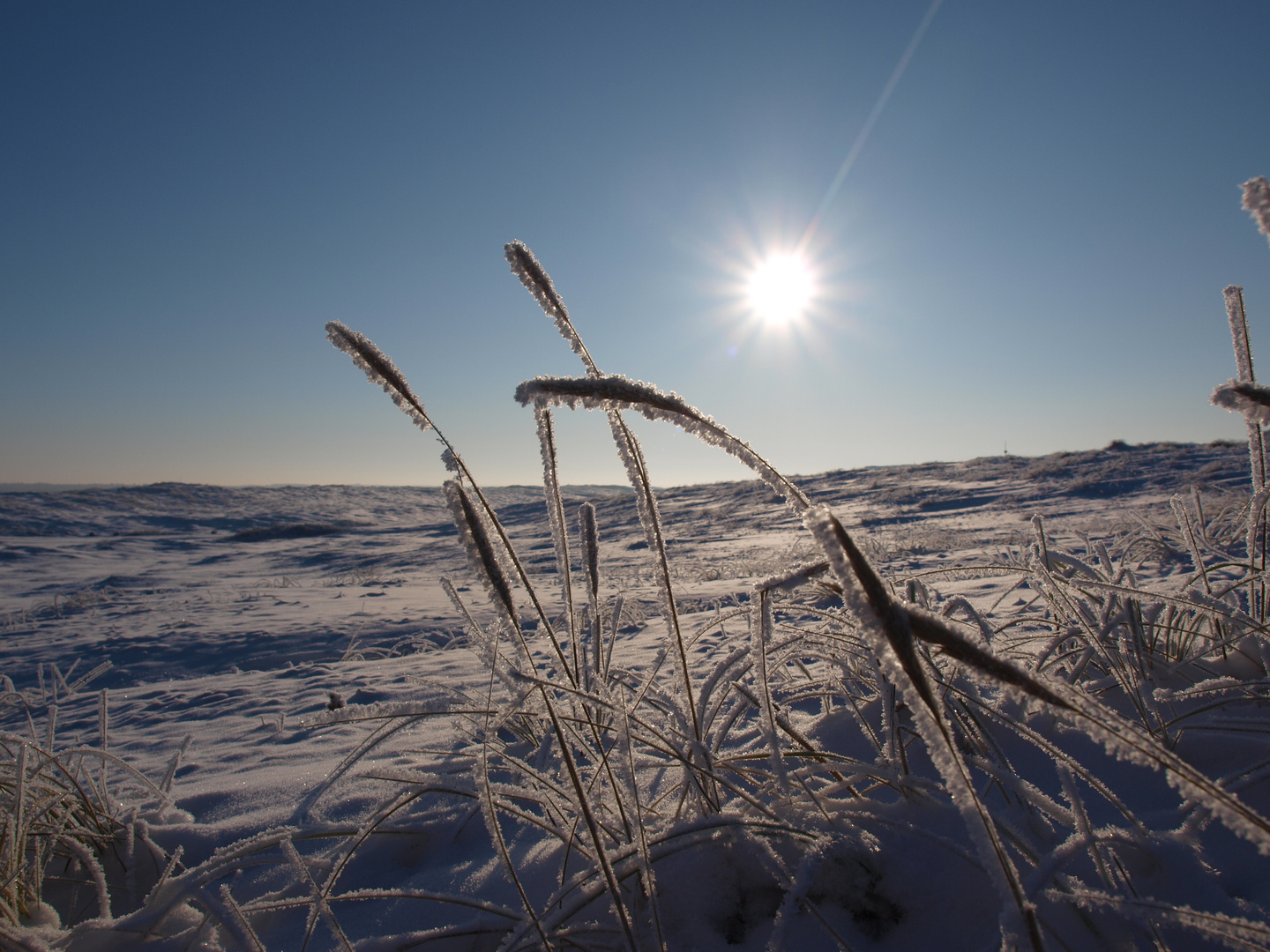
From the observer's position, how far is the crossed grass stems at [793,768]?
0.39m

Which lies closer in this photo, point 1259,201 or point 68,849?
point 1259,201

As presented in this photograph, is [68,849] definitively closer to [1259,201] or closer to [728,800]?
[728,800]

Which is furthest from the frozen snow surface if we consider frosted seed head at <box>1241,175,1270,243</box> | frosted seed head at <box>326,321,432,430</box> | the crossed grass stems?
frosted seed head at <box>1241,175,1270,243</box>

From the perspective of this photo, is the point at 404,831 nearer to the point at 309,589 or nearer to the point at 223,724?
the point at 223,724

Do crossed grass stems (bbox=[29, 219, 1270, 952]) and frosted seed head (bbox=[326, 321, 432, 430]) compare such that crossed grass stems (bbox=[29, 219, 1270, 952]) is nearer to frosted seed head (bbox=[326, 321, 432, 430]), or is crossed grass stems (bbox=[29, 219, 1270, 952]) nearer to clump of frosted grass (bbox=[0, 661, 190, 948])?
frosted seed head (bbox=[326, 321, 432, 430])

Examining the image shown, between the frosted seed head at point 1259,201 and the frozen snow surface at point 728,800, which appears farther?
the frozen snow surface at point 728,800

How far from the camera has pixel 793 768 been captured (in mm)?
1047

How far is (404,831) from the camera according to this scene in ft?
4.03

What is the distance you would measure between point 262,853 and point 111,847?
38cm

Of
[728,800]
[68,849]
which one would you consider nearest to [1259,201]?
[728,800]

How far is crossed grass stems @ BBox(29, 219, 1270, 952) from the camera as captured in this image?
39 cm

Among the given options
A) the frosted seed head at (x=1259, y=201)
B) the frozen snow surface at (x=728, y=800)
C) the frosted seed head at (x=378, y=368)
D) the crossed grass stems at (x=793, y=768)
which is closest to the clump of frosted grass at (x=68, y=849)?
the frozen snow surface at (x=728, y=800)

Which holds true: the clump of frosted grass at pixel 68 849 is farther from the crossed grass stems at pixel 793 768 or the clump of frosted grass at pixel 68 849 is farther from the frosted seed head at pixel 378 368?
the frosted seed head at pixel 378 368

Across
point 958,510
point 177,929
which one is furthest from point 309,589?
point 958,510
